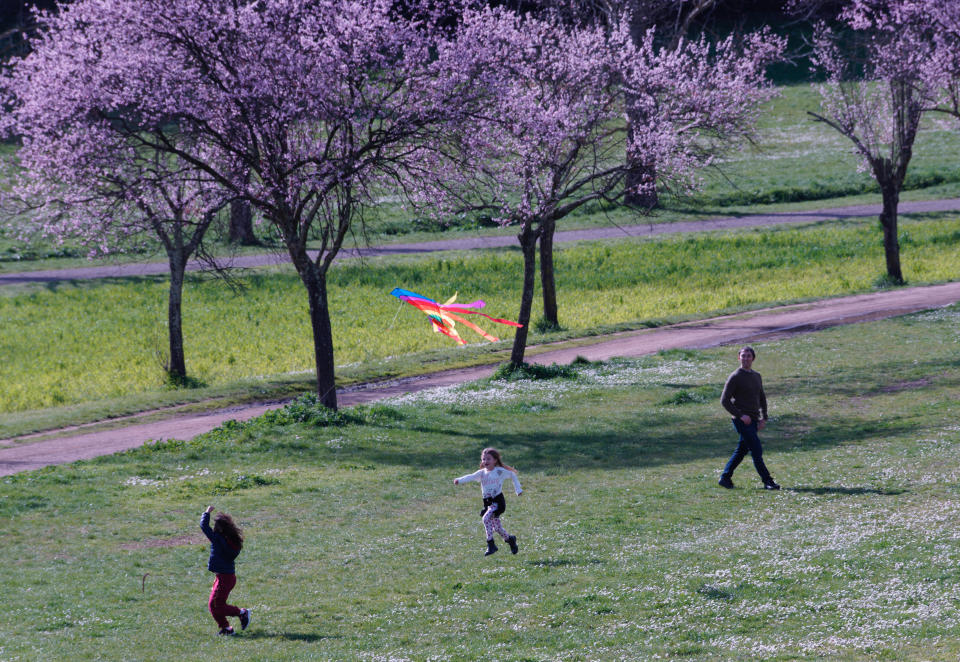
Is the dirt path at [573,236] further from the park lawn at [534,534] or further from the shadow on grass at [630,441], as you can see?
the shadow on grass at [630,441]

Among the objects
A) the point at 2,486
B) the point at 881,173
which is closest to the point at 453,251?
the point at 881,173

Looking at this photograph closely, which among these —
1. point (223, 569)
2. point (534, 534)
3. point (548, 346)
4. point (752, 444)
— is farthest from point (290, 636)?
point (548, 346)

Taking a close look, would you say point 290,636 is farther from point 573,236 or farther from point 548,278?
point 573,236

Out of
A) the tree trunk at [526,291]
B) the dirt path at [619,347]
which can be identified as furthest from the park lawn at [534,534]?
the tree trunk at [526,291]

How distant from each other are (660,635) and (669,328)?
26536mm

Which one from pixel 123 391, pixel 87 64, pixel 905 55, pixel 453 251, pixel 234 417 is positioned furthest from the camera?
pixel 453 251

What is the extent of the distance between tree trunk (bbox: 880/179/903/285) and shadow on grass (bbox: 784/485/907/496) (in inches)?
993

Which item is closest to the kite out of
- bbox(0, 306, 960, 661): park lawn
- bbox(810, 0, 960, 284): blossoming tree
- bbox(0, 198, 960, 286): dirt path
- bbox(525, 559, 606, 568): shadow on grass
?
bbox(0, 306, 960, 661): park lawn

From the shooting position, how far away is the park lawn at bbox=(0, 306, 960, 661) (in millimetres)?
11195

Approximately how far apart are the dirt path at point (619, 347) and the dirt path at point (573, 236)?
1353cm

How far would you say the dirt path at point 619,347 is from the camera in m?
23.7

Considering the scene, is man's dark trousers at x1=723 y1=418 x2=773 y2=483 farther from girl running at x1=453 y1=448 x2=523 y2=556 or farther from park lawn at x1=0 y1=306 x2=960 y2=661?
girl running at x1=453 y1=448 x2=523 y2=556

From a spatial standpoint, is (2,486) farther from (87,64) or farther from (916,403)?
(916,403)

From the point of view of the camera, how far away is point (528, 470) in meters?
20.0
